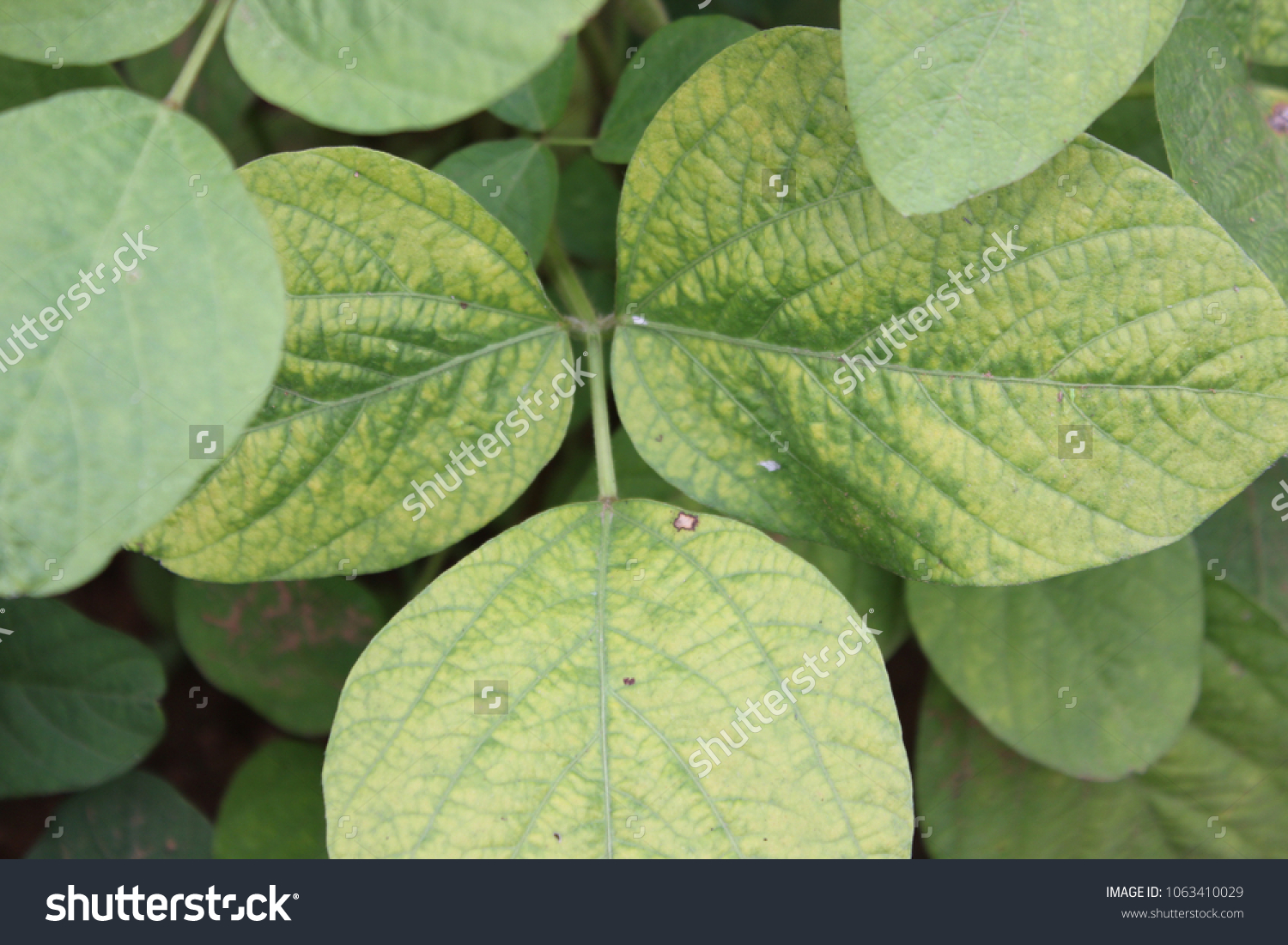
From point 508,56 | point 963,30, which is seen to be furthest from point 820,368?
point 508,56

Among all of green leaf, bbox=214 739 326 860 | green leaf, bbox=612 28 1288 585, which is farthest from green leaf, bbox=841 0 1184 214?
green leaf, bbox=214 739 326 860

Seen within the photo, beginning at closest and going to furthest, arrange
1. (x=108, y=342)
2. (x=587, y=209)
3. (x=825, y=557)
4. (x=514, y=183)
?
(x=108, y=342), (x=514, y=183), (x=825, y=557), (x=587, y=209)

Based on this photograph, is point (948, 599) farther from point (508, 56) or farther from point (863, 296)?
point (508, 56)

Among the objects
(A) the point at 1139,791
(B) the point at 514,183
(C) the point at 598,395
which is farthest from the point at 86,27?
(A) the point at 1139,791

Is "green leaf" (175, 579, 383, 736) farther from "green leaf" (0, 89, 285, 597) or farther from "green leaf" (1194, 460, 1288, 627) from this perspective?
"green leaf" (1194, 460, 1288, 627)

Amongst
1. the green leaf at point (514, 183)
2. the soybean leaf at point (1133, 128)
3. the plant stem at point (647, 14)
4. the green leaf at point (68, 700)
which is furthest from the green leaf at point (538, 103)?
the green leaf at point (68, 700)

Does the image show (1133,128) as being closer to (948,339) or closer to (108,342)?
(948,339)

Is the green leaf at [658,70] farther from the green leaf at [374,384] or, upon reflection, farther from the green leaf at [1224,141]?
the green leaf at [1224,141]
